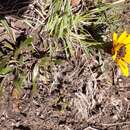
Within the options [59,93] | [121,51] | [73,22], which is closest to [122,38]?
[121,51]

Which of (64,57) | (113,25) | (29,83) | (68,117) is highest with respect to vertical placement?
(113,25)

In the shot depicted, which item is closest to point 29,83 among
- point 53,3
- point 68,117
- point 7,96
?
point 7,96

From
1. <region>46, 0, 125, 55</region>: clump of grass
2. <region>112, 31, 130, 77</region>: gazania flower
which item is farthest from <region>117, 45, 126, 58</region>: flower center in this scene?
<region>46, 0, 125, 55</region>: clump of grass

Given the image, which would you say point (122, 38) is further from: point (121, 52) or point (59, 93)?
point (59, 93)

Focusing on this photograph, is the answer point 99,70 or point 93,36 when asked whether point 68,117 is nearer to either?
point 99,70

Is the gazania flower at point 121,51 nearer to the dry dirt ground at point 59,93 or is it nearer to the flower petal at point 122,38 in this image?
the flower petal at point 122,38
